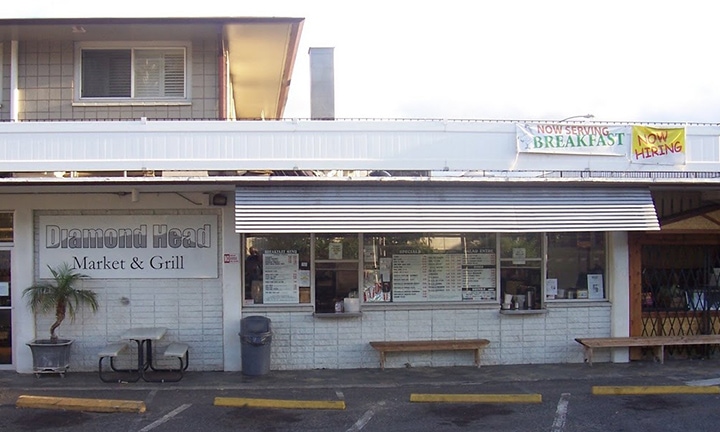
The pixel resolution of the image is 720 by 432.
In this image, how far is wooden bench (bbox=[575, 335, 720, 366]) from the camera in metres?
12.7

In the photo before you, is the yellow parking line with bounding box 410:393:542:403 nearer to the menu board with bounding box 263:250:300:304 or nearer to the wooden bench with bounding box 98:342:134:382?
the menu board with bounding box 263:250:300:304

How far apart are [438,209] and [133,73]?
5959mm

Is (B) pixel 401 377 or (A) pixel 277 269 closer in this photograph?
(B) pixel 401 377

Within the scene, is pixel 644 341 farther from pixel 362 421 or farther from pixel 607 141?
pixel 362 421

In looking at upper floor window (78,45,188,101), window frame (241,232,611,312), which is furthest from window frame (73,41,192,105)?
window frame (241,232,611,312)

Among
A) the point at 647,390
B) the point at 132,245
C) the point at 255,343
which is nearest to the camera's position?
the point at 647,390

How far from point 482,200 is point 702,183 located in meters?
3.51

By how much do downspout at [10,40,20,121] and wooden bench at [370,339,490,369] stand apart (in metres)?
7.24

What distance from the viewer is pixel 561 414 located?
9703 mm

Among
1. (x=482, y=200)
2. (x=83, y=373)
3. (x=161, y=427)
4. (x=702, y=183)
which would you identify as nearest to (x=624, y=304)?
(x=702, y=183)

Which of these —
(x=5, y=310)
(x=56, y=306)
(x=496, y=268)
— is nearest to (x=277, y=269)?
(x=56, y=306)

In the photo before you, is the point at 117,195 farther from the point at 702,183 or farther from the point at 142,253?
the point at 702,183

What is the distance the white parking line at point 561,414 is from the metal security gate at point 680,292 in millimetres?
3614

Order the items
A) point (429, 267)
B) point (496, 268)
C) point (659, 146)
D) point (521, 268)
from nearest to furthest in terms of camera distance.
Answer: point (659, 146)
point (429, 267)
point (496, 268)
point (521, 268)
